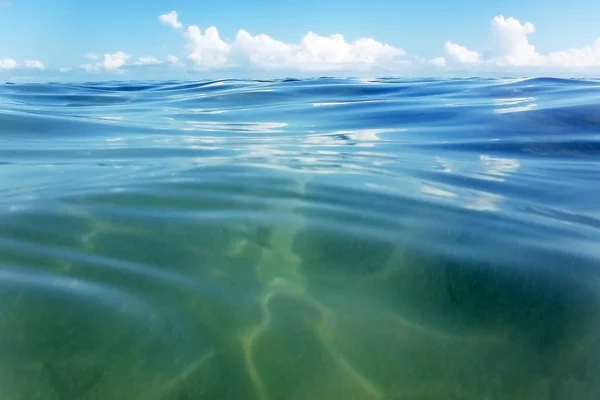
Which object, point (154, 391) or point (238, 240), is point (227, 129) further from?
point (154, 391)

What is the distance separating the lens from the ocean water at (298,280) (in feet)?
5.07

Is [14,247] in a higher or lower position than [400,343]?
higher

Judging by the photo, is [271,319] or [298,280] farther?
[298,280]

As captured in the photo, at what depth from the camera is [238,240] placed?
2371 millimetres

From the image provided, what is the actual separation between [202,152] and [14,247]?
258 cm

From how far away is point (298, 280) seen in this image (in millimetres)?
2049

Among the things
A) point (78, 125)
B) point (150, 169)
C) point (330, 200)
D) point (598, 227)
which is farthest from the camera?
point (78, 125)

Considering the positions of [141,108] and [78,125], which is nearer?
[78,125]

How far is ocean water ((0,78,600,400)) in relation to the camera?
155 cm

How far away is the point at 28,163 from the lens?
13.9ft

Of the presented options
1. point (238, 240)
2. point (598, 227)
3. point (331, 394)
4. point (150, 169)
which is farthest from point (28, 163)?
point (598, 227)

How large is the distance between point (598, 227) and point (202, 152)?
3369 millimetres

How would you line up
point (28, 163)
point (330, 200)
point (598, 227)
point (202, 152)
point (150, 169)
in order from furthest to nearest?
point (202, 152) → point (28, 163) → point (150, 169) → point (330, 200) → point (598, 227)

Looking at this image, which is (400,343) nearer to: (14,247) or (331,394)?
(331,394)
